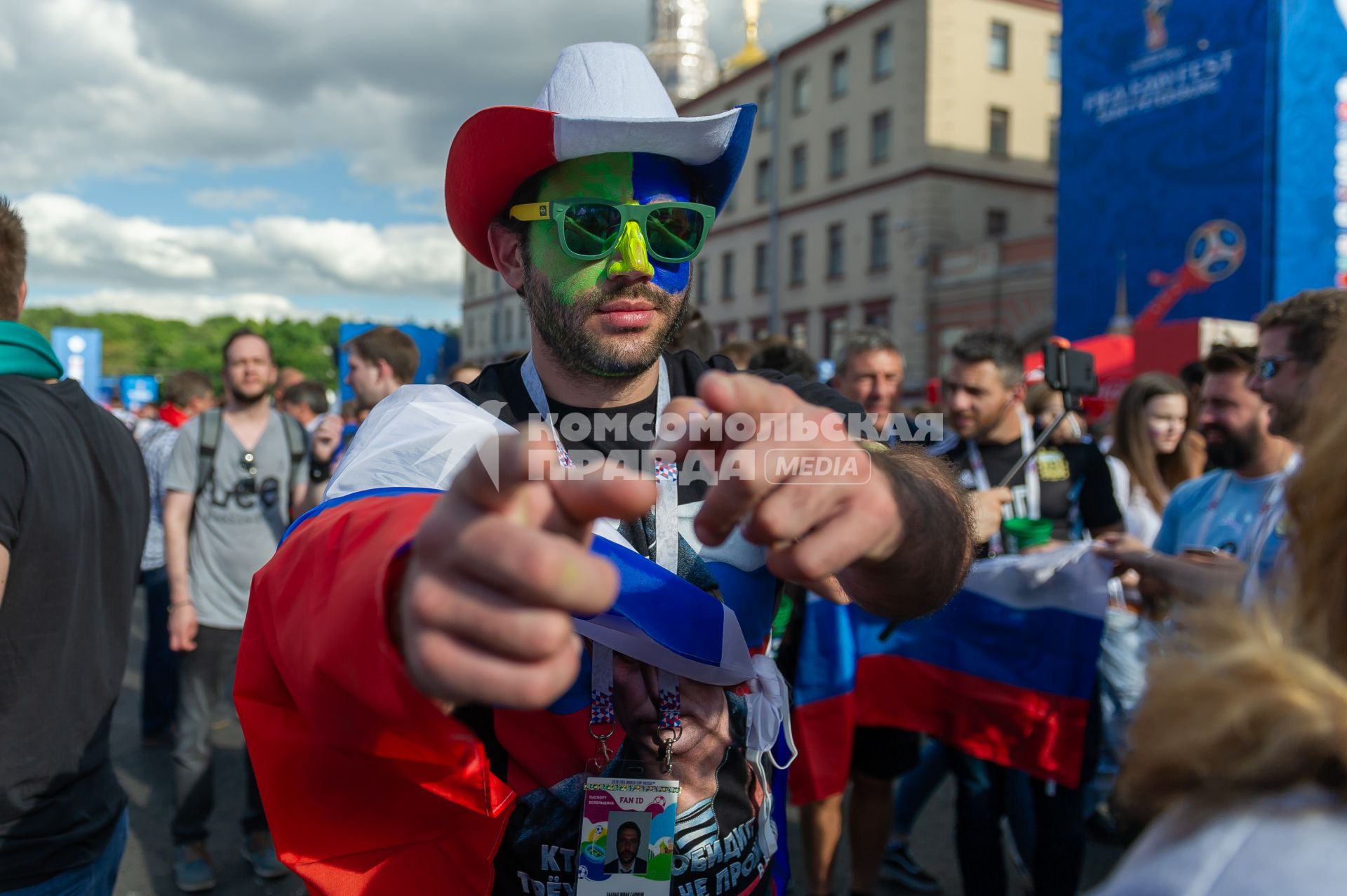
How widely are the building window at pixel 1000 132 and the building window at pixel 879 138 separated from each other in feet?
9.94

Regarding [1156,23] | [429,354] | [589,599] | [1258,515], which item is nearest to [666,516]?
[589,599]

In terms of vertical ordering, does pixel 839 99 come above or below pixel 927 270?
above

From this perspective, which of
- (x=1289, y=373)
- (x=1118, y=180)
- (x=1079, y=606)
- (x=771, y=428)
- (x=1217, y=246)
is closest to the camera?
(x=771, y=428)

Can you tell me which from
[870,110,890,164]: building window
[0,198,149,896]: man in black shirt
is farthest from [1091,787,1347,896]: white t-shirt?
[870,110,890,164]: building window

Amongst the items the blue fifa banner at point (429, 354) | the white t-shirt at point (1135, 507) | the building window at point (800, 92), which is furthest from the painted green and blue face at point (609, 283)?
the building window at point (800, 92)

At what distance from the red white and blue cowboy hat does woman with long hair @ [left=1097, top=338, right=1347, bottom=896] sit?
1075 mm

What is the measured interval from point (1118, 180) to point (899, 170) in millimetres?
10319

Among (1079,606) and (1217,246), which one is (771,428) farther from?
(1217,246)

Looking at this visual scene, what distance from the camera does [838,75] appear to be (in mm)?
30359

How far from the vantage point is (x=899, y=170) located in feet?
90.5

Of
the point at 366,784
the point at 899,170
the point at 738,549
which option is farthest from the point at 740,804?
the point at 899,170

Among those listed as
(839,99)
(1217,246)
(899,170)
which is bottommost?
(1217,246)

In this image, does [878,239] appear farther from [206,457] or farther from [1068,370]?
[206,457]

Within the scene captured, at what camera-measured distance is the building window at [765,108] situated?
33.1m
